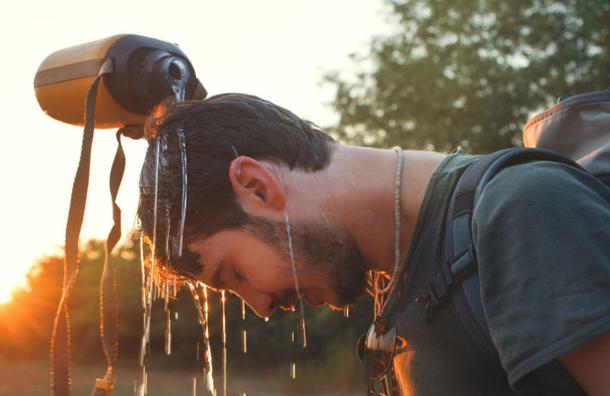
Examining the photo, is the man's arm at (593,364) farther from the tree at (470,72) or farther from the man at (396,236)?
the tree at (470,72)

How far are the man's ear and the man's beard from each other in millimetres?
47

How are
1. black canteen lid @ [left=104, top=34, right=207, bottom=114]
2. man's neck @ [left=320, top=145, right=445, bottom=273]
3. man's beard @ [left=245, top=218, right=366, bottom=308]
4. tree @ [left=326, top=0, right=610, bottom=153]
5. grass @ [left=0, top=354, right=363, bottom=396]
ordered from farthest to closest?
tree @ [left=326, top=0, right=610, bottom=153] → grass @ [left=0, top=354, right=363, bottom=396] → black canteen lid @ [left=104, top=34, right=207, bottom=114] → man's beard @ [left=245, top=218, right=366, bottom=308] → man's neck @ [left=320, top=145, right=445, bottom=273]

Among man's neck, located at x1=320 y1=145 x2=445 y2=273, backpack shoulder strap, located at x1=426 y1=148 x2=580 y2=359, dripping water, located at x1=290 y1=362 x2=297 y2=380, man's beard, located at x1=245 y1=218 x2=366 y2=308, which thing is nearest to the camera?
backpack shoulder strap, located at x1=426 y1=148 x2=580 y2=359

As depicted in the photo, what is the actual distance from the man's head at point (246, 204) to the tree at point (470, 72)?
370 inches

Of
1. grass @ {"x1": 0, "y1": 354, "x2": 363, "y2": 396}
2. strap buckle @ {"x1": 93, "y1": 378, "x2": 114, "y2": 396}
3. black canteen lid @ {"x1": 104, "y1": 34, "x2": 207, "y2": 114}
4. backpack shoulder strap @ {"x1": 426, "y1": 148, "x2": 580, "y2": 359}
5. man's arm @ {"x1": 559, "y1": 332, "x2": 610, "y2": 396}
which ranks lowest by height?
grass @ {"x1": 0, "y1": 354, "x2": 363, "y2": 396}

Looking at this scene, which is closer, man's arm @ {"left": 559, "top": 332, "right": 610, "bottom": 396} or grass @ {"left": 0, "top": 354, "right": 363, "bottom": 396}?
man's arm @ {"left": 559, "top": 332, "right": 610, "bottom": 396}

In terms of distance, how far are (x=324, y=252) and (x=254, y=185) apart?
0.25 metres

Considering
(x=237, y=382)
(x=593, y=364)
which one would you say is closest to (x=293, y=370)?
(x=237, y=382)

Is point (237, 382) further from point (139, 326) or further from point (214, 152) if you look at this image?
point (214, 152)

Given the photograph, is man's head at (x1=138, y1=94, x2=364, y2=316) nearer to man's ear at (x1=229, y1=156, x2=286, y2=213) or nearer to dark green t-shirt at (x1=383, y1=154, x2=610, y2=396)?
man's ear at (x1=229, y1=156, x2=286, y2=213)

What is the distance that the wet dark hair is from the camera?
6.72ft

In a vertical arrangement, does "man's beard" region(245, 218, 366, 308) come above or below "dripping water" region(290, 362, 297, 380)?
above

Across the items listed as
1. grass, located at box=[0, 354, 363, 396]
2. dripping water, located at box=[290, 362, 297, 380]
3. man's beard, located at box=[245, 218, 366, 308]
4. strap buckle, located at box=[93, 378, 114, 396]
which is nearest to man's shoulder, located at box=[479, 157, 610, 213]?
man's beard, located at box=[245, 218, 366, 308]

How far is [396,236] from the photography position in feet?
5.88
